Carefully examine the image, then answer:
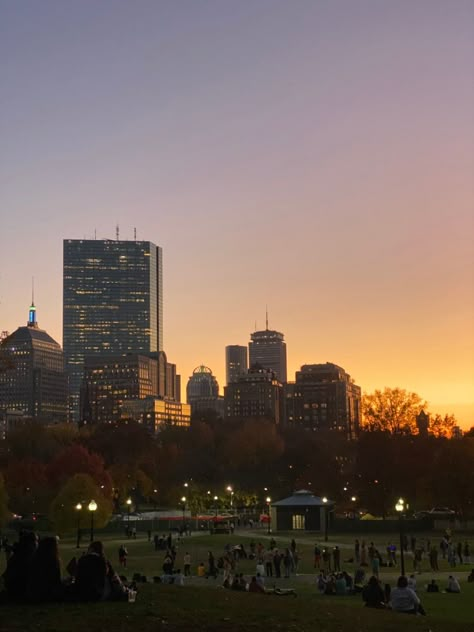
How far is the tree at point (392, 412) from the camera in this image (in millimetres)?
114938

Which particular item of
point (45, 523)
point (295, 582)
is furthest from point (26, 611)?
point (45, 523)

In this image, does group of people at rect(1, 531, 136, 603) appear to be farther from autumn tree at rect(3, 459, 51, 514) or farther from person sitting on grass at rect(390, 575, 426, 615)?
autumn tree at rect(3, 459, 51, 514)

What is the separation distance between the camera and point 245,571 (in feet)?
170

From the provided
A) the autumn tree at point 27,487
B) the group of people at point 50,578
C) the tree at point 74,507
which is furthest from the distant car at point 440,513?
the group of people at point 50,578

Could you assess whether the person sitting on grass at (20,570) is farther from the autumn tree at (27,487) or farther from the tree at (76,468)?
the tree at (76,468)

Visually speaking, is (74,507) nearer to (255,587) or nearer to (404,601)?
(255,587)

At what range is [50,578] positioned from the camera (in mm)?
21438

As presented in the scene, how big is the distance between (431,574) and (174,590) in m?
26.0

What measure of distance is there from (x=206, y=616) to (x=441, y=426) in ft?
359

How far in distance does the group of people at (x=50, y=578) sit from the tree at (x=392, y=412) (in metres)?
94.2

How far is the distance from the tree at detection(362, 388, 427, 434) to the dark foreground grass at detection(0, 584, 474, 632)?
90.3 meters

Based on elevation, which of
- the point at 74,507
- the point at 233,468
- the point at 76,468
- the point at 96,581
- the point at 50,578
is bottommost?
the point at 96,581

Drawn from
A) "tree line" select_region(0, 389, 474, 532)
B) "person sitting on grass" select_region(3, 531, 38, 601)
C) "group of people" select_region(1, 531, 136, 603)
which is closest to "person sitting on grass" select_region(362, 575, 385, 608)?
"group of people" select_region(1, 531, 136, 603)

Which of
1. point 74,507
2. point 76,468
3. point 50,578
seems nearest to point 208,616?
point 50,578
